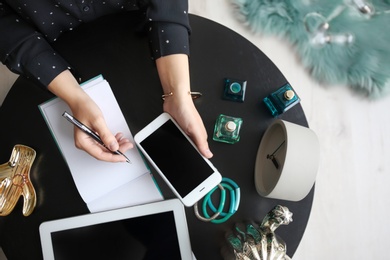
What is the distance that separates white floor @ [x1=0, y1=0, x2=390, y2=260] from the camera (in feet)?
3.46

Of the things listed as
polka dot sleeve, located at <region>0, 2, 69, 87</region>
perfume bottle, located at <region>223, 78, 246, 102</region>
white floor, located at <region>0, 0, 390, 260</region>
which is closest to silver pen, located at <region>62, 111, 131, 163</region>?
polka dot sleeve, located at <region>0, 2, 69, 87</region>

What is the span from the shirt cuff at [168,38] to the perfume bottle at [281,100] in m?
0.21

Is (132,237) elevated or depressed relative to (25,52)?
depressed

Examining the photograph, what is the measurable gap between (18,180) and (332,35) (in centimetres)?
105

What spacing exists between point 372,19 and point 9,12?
112 cm

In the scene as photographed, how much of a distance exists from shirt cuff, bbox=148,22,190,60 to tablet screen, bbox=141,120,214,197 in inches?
5.9

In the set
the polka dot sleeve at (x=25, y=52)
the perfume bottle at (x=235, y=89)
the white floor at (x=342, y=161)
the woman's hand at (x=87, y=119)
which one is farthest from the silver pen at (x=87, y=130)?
the white floor at (x=342, y=161)

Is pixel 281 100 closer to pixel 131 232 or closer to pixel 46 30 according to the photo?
pixel 131 232

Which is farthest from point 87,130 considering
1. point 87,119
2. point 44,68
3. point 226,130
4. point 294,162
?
point 294,162

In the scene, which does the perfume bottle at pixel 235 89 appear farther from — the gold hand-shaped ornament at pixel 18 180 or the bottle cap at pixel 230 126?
the gold hand-shaped ornament at pixel 18 180

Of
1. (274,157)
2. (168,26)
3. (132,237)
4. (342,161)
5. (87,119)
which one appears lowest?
(342,161)

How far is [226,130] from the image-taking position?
64cm

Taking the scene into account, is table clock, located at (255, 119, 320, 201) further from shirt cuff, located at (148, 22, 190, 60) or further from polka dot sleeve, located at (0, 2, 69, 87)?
polka dot sleeve, located at (0, 2, 69, 87)

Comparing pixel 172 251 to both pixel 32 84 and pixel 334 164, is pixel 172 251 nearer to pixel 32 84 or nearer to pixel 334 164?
pixel 32 84
